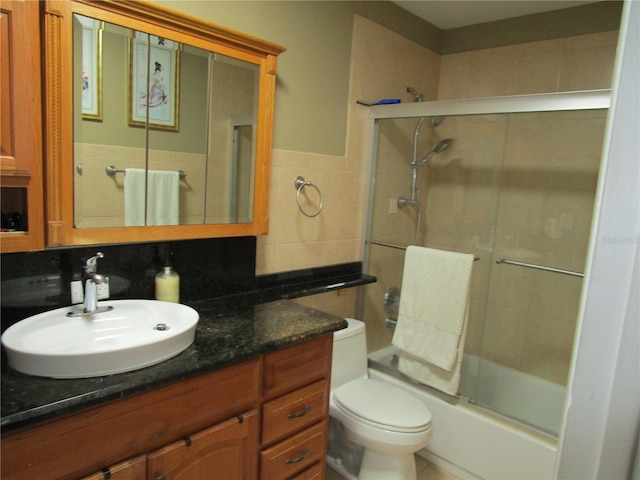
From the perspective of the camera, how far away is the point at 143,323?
148cm

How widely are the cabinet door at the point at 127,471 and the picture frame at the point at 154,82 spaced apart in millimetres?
1108

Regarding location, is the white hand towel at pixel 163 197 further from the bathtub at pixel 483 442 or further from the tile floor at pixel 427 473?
the bathtub at pixel 483 442

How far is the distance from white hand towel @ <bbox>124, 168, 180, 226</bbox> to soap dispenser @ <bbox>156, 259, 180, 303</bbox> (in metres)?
0.20

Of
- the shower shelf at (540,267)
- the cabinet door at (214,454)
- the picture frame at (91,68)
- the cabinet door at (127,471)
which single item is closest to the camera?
the cabinet door at (127,471)

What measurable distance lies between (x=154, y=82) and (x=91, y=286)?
30.5 inches

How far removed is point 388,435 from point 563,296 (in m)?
1.42

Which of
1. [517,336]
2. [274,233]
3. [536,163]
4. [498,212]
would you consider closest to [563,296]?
[517,336]

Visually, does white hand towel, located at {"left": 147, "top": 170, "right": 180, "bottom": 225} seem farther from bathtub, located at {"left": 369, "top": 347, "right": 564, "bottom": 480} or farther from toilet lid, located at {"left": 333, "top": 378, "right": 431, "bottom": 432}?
bathtub, located at {"left": 369, "top": 347, "right": 564, "bottom": 480}

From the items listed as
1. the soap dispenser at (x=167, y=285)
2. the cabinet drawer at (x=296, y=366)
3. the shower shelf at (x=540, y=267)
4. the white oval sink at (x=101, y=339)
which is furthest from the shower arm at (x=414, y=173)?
the white oval sink at (x=101, y=339)

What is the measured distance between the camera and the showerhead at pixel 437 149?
273 cm

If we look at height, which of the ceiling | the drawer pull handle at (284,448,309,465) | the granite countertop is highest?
the ceiling

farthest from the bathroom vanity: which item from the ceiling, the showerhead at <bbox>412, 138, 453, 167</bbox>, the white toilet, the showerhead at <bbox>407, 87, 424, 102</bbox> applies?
the ceiling

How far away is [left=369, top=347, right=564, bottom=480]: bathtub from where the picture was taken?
192cm

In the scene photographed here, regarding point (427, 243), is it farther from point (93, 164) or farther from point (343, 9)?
point (93, 164)
